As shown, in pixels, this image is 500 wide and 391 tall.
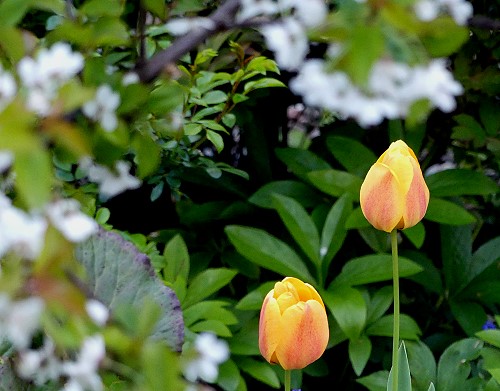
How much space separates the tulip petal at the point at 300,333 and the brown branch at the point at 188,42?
0.53 metres

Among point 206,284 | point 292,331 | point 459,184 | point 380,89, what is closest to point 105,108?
point 380,89

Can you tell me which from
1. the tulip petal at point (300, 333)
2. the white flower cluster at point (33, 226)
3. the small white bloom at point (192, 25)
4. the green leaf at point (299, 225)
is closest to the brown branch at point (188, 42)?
the small white bloom at point (192, 25)

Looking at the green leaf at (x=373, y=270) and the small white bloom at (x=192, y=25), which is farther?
the green leaf at (x=373, y=270)

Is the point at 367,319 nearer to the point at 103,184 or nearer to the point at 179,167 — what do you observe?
the point at 179,167

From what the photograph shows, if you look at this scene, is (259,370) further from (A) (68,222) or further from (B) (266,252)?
(A) (68,222)

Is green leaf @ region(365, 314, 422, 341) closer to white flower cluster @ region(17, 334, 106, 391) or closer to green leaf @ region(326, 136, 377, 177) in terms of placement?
green leaf @ region(326, 136, 377, 177)

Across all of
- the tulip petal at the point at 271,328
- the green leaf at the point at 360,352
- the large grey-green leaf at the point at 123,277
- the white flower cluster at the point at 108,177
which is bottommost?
the green leaf at the point at 360,352

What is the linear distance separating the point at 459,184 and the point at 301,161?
385 millimetres

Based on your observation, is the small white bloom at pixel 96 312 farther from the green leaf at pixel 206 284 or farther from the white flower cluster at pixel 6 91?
the green leaf at pixel 206 284

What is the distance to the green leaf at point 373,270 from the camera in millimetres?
1789

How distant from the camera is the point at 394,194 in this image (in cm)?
109

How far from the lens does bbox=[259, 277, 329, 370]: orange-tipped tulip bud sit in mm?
1018

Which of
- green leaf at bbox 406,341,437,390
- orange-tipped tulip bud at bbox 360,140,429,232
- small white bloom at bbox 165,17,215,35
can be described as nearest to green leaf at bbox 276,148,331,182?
green leaf at bbox 406,341,437,390

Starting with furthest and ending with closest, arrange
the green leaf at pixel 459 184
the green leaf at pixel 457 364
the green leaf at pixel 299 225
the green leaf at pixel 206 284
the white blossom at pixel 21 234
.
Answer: the green leaf at pixel 459 184 < the green leaf at pixel 299 225 < the green leaf at pixel 206 284 < the green leaf at pixel 457 364 < the white blossom at pixel 21 234
